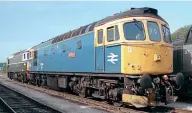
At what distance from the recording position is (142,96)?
12.0 metres

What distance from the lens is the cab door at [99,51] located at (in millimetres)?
13961

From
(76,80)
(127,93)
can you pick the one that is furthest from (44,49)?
(127,93)

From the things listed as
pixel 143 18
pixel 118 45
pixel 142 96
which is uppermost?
pixel 143 18

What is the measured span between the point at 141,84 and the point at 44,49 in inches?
554

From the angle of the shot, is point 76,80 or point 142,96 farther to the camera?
point 76,80

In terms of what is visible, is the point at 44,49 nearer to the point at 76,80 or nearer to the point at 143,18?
the point at 76,80

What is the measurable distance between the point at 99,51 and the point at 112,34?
1.37 metres

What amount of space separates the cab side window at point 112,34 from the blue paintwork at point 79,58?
360mm

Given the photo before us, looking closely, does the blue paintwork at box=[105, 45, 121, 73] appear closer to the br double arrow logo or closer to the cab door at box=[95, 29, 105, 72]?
the br double arrow logo

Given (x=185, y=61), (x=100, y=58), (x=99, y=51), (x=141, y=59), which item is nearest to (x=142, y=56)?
(x=141, y=59)

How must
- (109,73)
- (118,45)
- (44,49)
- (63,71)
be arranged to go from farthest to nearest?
(44,49), (63,71), (109,73), (118,45)

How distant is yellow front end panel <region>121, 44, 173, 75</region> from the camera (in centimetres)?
1218

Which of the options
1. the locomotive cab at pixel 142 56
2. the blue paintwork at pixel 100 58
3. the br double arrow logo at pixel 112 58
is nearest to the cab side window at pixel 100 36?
the blue paintwork at pixel 100 58

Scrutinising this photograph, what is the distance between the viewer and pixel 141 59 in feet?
40.0
